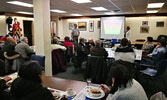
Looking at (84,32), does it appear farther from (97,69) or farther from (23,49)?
(97,69)

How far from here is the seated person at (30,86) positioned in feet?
3.84

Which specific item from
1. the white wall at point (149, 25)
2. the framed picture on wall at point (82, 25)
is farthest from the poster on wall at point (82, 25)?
the white wall at point (149, 25)

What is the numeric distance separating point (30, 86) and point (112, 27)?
917cm

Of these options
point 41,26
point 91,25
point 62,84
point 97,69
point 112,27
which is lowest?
point 97,69

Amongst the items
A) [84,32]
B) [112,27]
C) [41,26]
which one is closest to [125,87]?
[41,26]

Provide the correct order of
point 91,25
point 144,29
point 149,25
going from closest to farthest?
point 149,25, point 144,29, point 91,25

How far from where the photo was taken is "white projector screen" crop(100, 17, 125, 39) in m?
9.45

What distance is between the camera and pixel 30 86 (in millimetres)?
1184

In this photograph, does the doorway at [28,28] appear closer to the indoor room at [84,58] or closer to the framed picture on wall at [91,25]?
the indoor room at [84,58]

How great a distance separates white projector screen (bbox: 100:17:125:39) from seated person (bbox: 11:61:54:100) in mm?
8874

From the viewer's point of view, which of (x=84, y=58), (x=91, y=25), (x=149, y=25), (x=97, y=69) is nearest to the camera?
(x=97, y=69)

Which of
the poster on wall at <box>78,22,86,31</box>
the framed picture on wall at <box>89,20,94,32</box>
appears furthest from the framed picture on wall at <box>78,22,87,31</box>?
the framed picture on wall at <box>89,20,94,32</box>

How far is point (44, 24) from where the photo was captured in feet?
11.6

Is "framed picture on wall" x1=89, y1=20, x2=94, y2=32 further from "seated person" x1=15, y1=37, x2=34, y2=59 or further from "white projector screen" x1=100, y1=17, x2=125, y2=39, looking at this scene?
"seated person" x1=15, y1=37, x2=34, y2=59
